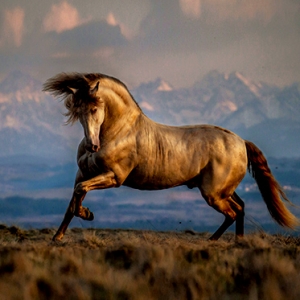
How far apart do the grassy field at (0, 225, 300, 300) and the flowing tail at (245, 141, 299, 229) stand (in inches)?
164

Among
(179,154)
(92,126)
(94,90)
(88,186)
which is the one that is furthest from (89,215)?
(94,90)

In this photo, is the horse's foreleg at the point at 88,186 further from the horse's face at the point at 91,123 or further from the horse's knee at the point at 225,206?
the horse's knee at the point at 225,206

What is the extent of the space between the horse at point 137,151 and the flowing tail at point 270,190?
35 centimetres

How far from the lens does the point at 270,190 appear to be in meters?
11.0

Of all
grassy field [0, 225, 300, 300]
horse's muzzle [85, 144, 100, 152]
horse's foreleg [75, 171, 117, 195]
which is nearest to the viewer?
grassy field [0, 225, 300, 300]

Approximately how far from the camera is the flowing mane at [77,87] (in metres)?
8.98

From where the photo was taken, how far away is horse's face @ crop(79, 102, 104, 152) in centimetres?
880

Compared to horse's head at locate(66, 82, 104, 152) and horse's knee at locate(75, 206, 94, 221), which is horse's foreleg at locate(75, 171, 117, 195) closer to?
horse's knee at locate(75, 206, 94, 221)

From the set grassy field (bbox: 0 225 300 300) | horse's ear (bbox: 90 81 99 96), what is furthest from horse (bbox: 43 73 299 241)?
grassy field (bbox: 0 225 300 300)

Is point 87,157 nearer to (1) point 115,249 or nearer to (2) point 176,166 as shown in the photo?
(2) point 176,166

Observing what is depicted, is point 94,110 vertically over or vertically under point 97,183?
over

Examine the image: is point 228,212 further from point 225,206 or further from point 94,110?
point 94,110

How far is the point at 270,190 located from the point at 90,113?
158 inches

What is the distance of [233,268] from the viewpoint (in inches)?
213
